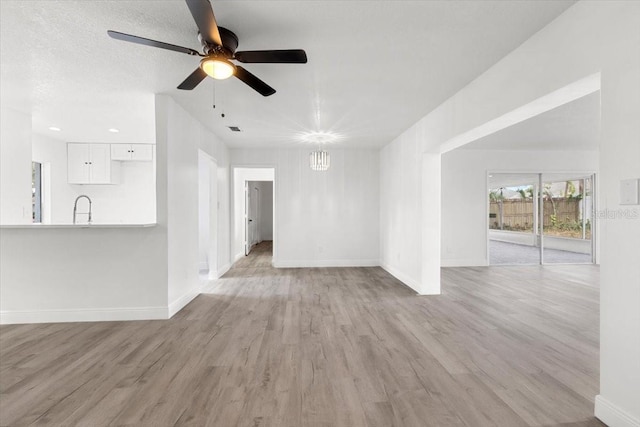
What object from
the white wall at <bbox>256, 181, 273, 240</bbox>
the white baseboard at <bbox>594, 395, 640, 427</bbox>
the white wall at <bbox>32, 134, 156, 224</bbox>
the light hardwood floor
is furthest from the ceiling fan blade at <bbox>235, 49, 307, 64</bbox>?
the white wall at <bbox>256, 181, 273, 240</bbox>

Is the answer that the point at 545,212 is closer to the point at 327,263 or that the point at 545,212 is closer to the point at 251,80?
the point at 327,263

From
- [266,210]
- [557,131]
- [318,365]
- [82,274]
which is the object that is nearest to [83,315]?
[82,274]

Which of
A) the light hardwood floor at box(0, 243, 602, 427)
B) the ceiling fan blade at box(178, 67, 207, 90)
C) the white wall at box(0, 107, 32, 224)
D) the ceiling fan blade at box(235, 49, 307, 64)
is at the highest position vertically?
the ceiling fan blade at box(178, 67, 207, 90)

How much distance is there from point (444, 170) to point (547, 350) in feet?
14.9

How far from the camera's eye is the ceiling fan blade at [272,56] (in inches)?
79.3

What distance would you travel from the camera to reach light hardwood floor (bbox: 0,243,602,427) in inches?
72.0

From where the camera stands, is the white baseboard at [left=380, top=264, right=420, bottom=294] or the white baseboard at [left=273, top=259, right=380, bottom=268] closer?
the white baseboard at [left=380, top=264, right=420, bottom=294]

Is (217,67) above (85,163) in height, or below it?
above

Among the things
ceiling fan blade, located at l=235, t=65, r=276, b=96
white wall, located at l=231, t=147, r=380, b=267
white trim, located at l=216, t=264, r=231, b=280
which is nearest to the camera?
ceiling fan blade, located at l=235, t=65, r=276, b=96

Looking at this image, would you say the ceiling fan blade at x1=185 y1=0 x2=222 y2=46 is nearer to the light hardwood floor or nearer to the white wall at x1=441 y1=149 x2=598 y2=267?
the light hardwood floor

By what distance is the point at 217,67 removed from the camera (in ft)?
7.06

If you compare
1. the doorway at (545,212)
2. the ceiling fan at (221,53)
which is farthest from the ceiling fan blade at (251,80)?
the doorway at (545,212)

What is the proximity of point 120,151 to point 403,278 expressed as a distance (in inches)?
234

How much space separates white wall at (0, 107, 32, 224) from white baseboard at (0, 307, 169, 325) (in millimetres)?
1249
